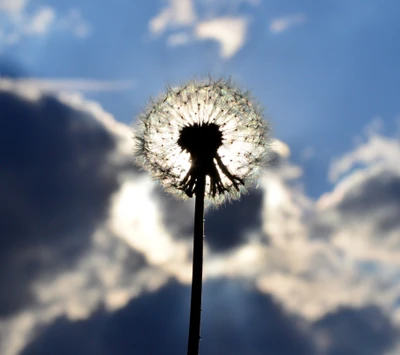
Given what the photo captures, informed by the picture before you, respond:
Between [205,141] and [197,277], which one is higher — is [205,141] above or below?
above

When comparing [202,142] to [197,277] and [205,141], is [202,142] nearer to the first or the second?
[205,141]

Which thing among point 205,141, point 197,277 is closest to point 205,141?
point 205,141

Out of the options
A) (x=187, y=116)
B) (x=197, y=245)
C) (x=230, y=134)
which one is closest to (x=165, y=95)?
(x=187, y=116)

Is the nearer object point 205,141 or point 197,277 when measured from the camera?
point 197,277

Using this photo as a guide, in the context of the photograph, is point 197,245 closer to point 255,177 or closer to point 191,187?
point 191,187

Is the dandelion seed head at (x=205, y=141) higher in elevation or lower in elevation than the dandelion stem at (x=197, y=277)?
higher
